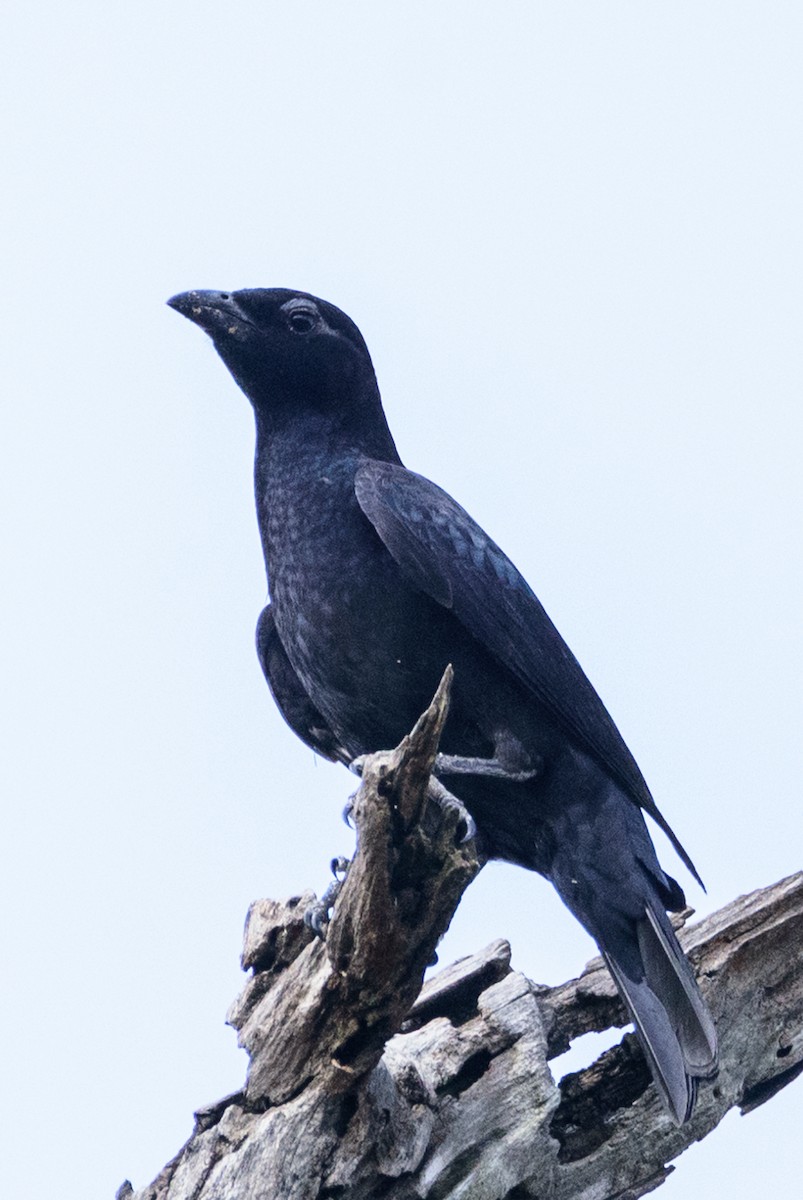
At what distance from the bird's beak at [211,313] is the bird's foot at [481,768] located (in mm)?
2219

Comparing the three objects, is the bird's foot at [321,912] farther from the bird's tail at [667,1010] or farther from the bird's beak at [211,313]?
the bird's beak at [211,313]

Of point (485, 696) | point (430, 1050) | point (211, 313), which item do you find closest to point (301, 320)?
point (211, 313)

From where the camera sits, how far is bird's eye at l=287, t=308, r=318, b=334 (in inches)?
250

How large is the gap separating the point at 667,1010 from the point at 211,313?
3.47 metres

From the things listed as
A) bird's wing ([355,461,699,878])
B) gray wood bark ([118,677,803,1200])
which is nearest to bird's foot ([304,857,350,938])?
gray wood bark ([118,677,803,1200])

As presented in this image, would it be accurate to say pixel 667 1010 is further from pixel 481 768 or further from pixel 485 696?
pixel 485 696

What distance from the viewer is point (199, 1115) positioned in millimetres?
4559

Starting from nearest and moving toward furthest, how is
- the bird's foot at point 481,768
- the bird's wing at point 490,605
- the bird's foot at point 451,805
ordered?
the bird's foot at point 451,805 → the bird's foot at point 481,768 → the bird's wing at point 490,605

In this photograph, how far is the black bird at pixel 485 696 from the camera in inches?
205

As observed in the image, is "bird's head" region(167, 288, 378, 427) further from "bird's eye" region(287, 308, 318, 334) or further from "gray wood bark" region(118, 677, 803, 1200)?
"gray wood bark" region(118, 677, 803, 1200)

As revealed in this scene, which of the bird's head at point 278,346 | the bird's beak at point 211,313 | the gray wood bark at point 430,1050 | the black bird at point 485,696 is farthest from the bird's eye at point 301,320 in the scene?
the gray wood bark at point 430,1050

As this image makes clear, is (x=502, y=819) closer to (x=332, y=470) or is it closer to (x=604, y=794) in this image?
(x=604, y=794)

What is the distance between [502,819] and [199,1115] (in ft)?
5.12

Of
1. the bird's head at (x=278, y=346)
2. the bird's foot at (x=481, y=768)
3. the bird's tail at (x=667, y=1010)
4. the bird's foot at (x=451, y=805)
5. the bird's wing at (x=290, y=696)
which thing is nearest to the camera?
the bird's foot at (x=451, y=805)
